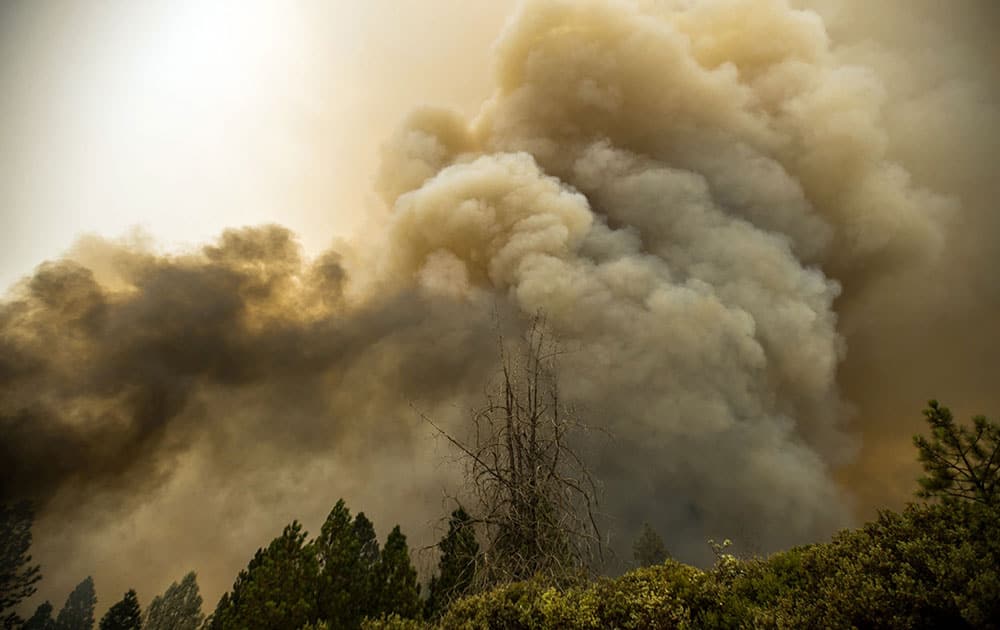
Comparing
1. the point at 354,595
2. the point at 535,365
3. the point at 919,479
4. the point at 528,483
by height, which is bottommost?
the point at 354,595

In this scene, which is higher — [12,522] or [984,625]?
[12,522]

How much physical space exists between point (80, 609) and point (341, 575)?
50.3 metres

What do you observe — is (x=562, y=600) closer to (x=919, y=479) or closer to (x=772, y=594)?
(x=772, y=594)

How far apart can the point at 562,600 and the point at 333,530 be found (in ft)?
58.5

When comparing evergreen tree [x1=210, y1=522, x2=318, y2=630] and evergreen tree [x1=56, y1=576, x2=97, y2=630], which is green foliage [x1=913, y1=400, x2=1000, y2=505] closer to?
evergreen tree [x1=210, y1=522, x2=318, y2=630]

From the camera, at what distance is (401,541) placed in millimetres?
18719

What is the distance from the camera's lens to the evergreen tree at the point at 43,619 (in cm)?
3538

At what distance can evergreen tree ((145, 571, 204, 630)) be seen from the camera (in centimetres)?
4706

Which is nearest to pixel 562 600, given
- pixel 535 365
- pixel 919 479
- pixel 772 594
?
pixel 772 594

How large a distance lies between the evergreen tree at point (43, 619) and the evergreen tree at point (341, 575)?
3871 centimetres

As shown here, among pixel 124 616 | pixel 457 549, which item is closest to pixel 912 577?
pixel 457 549

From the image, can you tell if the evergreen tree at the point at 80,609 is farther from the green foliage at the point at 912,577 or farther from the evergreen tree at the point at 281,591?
the green foliage at the point at 912,577

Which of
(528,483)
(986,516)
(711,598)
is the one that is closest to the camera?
(986,516)

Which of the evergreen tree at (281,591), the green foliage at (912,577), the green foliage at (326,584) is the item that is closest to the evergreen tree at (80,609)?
the green foliage at (326,584)
